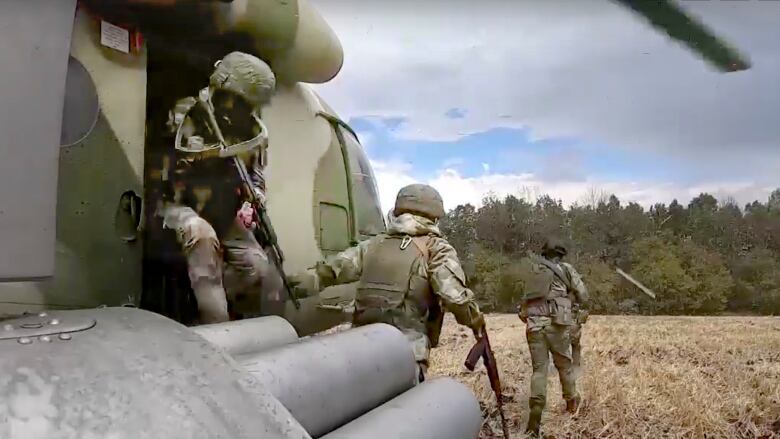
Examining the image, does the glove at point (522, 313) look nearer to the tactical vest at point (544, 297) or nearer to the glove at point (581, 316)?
the tactical vest at point (544, 297)

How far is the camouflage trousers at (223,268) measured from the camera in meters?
2.21

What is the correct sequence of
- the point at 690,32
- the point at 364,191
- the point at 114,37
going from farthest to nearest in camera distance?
1. the point at 364,191
2. the point at 114,37
3. the point at 690,32

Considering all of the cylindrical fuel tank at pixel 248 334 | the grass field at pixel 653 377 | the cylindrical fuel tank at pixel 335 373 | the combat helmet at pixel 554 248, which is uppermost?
the combat helmet at pixel 554 248

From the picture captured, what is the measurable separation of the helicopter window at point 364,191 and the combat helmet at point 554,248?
175cm

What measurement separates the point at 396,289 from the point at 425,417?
118 cm

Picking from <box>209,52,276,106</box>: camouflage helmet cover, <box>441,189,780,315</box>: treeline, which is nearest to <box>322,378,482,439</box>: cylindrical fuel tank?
<box>209,52,276,106</box>: camouflage helmet cover

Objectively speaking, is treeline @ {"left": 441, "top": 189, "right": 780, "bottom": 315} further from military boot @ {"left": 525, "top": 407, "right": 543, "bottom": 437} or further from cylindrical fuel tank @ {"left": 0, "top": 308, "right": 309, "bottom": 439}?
cylindrical fuel tank @ {"left": 0, "top": 308, "right": 309, "bottom": 439}

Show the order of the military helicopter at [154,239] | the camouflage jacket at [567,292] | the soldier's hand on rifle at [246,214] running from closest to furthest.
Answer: the military helicopter at [154,239], the soldier's hand on rifle at [246,214], the camouflage jacket at [567,292]

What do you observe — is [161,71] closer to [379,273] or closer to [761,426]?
[379,273]

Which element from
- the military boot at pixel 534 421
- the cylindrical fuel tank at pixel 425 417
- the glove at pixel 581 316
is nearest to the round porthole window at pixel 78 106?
the cylindrical fuel tank at pixel 425 417

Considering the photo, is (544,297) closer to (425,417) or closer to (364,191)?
(364,191)

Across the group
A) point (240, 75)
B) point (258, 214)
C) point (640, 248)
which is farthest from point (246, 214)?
point (640, 248)

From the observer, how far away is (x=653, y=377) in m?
5.50

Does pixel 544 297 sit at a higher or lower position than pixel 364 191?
lower
